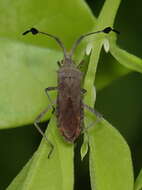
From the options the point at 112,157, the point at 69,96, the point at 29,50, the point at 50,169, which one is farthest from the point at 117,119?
the point at 50,169

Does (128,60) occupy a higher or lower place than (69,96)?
higher

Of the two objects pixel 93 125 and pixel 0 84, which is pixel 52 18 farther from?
pixel 93 125

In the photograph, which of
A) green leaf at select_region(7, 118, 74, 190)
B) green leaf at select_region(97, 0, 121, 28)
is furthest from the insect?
green leaf at select_region(7, 118, 74, 190)

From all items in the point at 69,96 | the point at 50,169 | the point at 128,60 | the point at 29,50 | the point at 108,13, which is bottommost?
the point at 50,169

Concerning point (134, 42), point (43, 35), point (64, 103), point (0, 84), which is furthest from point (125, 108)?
point (0, 84)

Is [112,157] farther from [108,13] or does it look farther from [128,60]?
[108,13]
